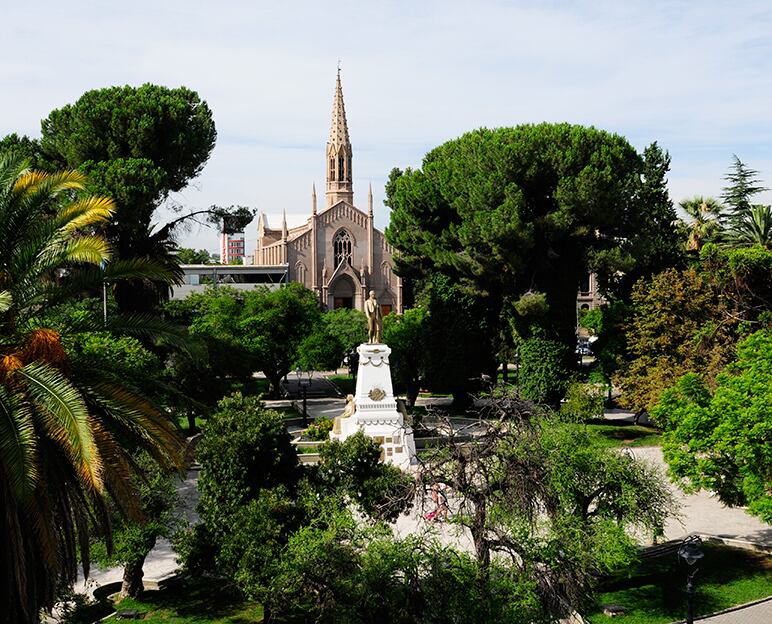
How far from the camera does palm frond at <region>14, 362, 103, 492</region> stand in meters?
9.28

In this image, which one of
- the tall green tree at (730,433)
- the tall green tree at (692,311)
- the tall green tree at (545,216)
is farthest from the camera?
the tall green tree at (545,216)

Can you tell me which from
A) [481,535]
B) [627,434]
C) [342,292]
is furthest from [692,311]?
[342,292]

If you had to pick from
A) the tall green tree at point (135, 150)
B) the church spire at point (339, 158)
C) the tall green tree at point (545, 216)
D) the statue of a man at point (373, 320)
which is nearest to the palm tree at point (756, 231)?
the tall green tree at point (545, 216)

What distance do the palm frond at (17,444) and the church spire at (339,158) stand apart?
76.3 metres

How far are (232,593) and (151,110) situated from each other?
72.5ft

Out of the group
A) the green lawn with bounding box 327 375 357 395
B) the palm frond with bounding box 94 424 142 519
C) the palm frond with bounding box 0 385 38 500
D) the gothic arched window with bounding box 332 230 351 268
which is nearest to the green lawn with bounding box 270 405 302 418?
the green lawn with bounding box 327 375 357 395

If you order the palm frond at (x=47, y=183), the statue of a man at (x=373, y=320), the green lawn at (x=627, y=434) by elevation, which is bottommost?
the green lawn at (x=627, y=434)

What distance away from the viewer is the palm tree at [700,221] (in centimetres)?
4578

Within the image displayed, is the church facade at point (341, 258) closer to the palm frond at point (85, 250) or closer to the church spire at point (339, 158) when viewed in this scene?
the church spire at point (339, 158)

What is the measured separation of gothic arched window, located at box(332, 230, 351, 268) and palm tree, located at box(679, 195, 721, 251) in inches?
1494

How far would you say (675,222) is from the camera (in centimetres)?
4828

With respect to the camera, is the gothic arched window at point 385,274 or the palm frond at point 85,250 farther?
the gothic arched window at point 385,274

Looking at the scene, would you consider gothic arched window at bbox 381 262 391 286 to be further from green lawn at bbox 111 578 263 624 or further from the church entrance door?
green lawn at bbox 111 578 263 624

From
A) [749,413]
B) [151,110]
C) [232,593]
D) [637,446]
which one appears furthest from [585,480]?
[151,110]
